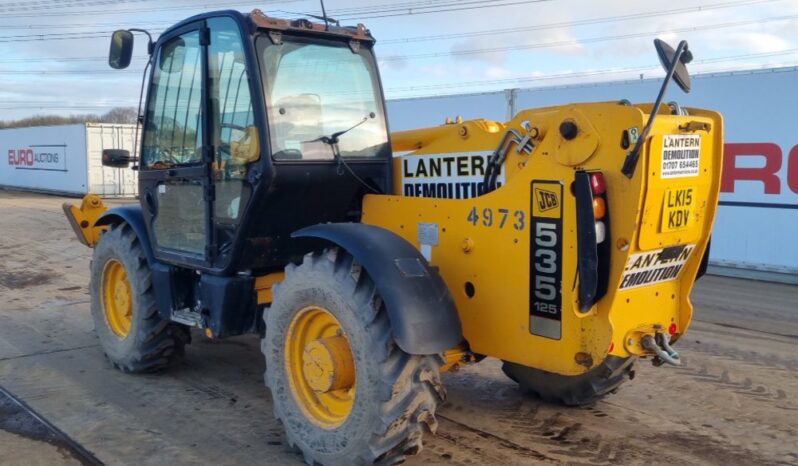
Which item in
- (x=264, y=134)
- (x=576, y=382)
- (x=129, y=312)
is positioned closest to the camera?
(x=264, y=134)

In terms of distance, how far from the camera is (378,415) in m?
3.54

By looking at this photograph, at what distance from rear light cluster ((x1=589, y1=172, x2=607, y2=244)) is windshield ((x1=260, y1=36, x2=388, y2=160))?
1.80 m

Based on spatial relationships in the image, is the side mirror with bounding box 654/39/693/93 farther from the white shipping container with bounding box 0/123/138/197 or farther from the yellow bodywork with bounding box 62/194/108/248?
the white shipping container with bounding box 0/123/138/197

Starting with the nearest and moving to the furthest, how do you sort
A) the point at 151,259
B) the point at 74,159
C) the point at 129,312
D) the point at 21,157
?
the point at 151,259 → the point at 129,312 → the point at 74,159 → the point at 21,157

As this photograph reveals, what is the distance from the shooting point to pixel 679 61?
3.55 metres

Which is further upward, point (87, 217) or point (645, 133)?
point (645, 133)

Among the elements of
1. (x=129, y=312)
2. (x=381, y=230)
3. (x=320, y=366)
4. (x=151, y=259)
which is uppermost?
(x=381, y=230)

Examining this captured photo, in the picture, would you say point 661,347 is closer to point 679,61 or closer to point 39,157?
point 679,61

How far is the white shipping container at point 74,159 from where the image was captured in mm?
26781

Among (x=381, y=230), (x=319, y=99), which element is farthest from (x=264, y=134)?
(x=381, y=230)

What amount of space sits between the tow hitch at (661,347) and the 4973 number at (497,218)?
83 cm

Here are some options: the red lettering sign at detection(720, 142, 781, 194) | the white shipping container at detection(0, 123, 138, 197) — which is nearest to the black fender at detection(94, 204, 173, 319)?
the red lettering sign at detection(720, 142, 781, 194)

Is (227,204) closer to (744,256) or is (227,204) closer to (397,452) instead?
(397,452)

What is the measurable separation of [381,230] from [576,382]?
168 cm
